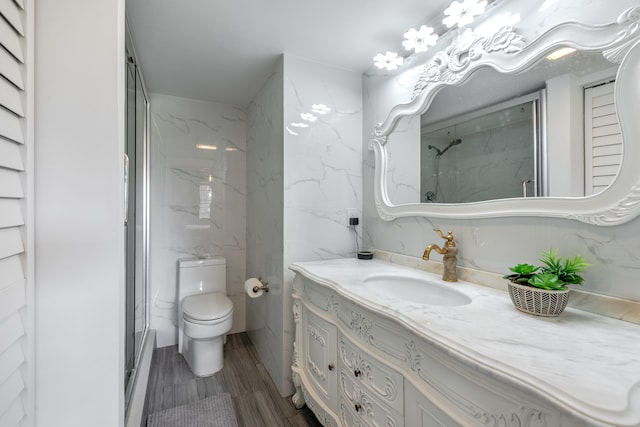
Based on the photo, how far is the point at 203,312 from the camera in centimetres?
210

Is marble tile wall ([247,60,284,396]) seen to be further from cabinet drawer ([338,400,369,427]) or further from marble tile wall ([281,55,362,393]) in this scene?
cabinet drawer ([338,400,369,427])

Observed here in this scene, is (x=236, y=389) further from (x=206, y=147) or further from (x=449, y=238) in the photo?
(x=206, y=147)

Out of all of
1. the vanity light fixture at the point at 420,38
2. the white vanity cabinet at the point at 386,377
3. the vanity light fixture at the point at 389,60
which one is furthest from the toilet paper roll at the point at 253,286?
the vanity light fixture at the point at 420,38

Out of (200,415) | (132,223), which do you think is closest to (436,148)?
(132,223)

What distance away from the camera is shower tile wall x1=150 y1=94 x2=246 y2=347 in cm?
257

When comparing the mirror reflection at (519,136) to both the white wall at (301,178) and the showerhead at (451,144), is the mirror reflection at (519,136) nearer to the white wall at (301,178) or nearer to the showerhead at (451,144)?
the showerhead at (451,144)

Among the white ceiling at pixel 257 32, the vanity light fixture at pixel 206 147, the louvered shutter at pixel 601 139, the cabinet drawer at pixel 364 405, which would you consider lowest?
the cabinet drawer at pixel 364 405

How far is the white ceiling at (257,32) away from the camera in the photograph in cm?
144

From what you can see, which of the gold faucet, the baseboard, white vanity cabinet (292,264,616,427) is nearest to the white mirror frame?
the gold faucet

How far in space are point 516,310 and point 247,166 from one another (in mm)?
2518

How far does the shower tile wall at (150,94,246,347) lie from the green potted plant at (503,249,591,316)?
2.46 meters

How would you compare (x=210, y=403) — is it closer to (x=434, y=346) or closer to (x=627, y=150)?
(x=434, y=346)

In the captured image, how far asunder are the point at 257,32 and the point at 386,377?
6.26 ft

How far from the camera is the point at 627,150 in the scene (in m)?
0.89
